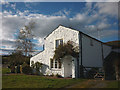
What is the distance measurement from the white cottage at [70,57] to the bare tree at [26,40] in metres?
12.3

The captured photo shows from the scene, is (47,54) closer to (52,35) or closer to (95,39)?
(52,35)

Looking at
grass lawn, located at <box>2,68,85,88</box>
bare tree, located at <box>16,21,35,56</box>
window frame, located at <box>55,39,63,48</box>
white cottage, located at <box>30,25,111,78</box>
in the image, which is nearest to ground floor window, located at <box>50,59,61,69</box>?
white cottage, located at <box>30,25,111,78</box>

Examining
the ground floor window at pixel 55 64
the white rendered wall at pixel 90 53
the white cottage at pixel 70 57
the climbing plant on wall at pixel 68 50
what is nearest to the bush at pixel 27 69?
the white cottage at pixel 70 57

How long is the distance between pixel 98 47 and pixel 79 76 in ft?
19.3

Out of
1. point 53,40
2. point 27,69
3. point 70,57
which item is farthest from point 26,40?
point 70,57

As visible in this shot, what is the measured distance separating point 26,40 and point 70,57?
18076 mm

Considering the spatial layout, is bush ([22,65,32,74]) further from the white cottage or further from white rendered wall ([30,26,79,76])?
the white cottage

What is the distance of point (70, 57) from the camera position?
1476cm

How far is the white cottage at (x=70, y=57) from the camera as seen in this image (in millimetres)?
13605

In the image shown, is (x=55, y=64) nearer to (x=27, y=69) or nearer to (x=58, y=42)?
(x=58, y=42)

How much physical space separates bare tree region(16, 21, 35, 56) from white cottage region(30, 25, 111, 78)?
12.3 meters

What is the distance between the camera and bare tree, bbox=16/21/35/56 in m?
28.3

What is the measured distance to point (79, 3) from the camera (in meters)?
12.2

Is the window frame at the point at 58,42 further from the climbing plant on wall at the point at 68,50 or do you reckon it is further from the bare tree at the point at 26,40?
the bare tree at the point at 26,40
